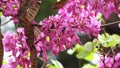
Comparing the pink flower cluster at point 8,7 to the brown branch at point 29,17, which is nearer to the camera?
the brown branch at point 29,17

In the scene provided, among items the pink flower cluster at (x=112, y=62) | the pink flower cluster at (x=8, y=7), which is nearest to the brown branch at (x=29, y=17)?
the pink flower cluster at (x=8, y=7)

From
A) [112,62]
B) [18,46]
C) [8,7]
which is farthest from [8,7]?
[112,62]

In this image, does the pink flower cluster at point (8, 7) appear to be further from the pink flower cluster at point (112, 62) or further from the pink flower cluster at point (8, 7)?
the pink flower cluster at point (112, 62)

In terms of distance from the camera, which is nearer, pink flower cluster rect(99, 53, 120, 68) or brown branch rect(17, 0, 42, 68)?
brown branch rect(17, 0, 42, 68)

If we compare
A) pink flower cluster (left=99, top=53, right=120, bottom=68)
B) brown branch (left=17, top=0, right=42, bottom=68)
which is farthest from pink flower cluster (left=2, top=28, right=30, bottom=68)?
pink flower cluster (left=99, top=53, right=120, bottom=68)

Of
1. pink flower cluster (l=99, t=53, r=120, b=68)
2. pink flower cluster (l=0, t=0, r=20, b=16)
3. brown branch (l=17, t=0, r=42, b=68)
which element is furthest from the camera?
pink flower cluster (l=99, t=53, r=120, b=68)

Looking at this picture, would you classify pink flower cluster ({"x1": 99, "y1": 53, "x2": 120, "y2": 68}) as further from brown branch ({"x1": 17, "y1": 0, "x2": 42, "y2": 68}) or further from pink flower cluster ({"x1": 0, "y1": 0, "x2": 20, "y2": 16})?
pink flower cluster ({"x1": 0, "y1": 0, "x2": 20, "y2": 16})

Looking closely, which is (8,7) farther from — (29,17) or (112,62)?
(112,62)

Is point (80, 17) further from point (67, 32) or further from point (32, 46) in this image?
point (32, 46)

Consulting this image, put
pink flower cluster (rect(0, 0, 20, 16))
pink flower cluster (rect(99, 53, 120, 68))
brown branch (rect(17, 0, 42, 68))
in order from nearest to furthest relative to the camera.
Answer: brown branch (rect(17, 0, 42, 68)), pink flower cluster (rect(0, 0, 20, 16)), pink flower cluster (rect(99, 53, 120, 68))
